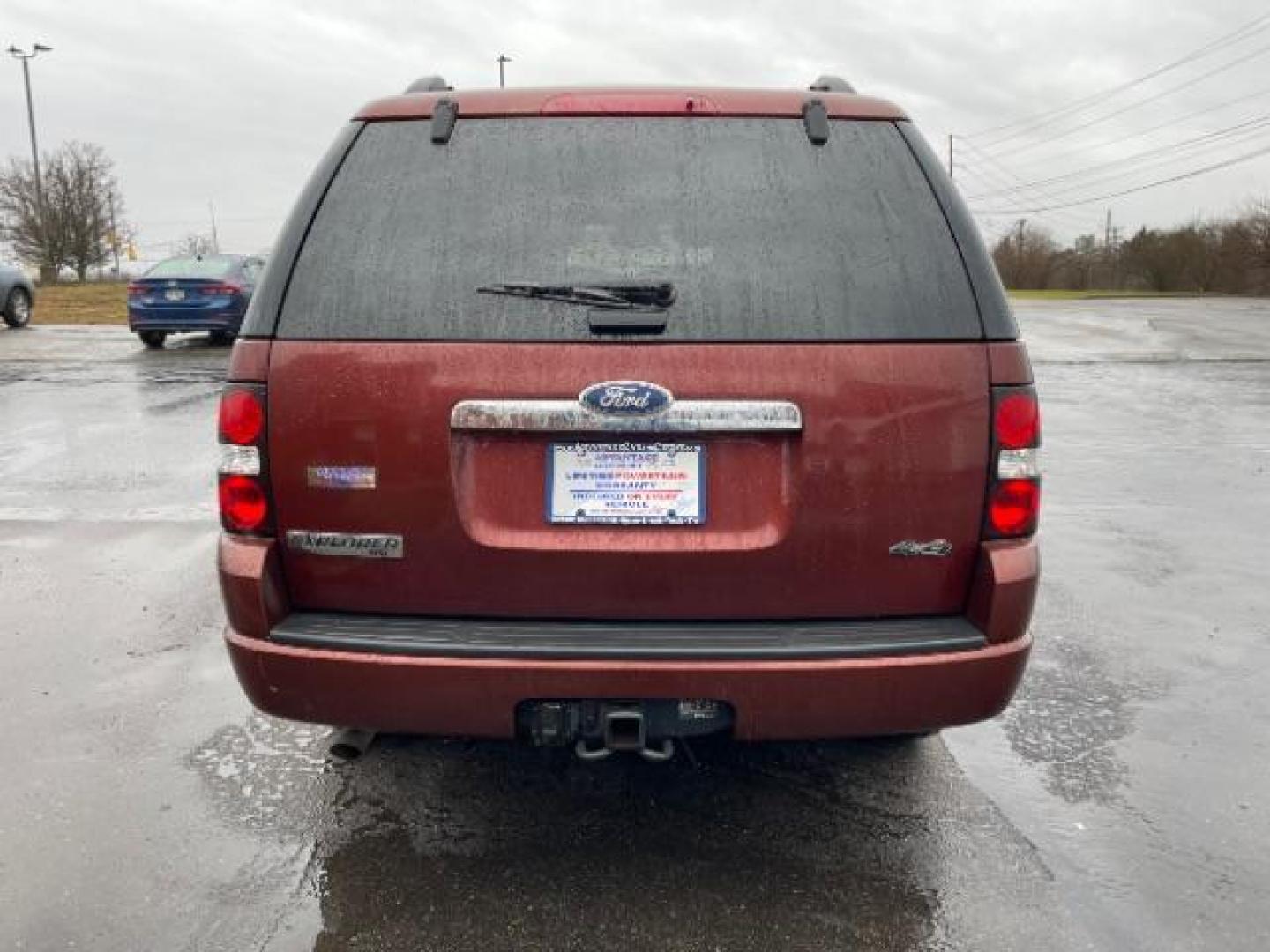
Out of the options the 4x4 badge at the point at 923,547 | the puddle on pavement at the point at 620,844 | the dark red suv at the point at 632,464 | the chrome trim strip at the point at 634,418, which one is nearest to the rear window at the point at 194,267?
the puddle on pavement at the point at 620,844

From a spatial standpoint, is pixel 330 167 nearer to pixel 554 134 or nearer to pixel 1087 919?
pixel 554 134

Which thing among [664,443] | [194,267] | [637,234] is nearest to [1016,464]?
[664,443]

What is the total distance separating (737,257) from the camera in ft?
8.32

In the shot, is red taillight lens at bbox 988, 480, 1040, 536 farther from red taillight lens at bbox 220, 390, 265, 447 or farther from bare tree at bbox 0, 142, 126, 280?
bare tree at bbox 0, 142, 126, 280

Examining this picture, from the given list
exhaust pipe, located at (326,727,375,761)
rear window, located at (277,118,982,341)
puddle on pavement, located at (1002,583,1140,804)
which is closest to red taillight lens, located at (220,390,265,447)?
rear window, located at (277,118,982,341)

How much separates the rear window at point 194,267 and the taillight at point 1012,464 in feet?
57.8

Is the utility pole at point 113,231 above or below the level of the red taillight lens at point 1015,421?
above

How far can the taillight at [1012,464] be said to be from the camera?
253 centimetres

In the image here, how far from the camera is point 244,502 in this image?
8.56ft

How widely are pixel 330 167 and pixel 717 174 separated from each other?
961 mm

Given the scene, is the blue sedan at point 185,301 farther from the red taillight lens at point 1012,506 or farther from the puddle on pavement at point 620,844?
the red taillight lens at point 1012,506

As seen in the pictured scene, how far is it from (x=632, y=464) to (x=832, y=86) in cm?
141

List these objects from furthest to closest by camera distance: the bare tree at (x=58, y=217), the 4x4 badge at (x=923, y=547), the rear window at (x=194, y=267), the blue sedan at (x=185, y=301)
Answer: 1. the bare tree at (x=58, y=217)
2. the rear window at (x=194, y=267)
3. the blue sedan at (x=185, y=301)
4. the 4x4 badge at (x=923, y=547)

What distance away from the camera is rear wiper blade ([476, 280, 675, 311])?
2488 mm
